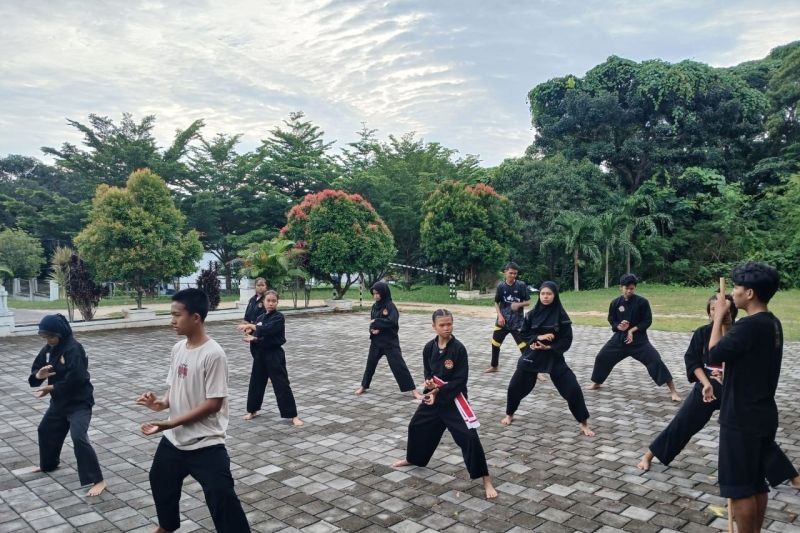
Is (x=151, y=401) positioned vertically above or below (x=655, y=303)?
above

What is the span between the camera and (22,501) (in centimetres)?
493

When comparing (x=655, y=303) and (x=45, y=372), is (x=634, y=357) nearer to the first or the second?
(x=45, y=372)

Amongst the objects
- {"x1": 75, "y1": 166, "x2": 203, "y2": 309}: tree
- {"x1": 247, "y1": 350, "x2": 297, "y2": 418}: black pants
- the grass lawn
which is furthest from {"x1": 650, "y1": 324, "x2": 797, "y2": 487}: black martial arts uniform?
{"x1": 75, "y1": 166, "x2": 203, "y2": 309}: tree

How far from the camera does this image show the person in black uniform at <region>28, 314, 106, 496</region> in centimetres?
512

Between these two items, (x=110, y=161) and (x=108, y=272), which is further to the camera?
(x=110, y=161)

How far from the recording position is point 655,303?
22.3m

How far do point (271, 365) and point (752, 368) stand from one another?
5.35 metres

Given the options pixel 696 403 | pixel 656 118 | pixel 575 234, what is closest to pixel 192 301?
pixel 696 403

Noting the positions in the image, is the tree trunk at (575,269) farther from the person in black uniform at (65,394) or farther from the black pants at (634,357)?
the person in black uniform at (65,394)

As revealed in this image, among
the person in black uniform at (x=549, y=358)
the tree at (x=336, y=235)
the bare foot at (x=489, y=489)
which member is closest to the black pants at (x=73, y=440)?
the bare foot at (x=489, y=489)

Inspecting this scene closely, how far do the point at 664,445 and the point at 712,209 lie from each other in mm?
28023

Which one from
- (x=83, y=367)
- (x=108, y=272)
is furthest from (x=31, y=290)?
(x=83, y=367)

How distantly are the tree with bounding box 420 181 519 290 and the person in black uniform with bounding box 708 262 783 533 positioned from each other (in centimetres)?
2066

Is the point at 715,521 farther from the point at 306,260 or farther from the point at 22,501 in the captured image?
the point at 306,260
